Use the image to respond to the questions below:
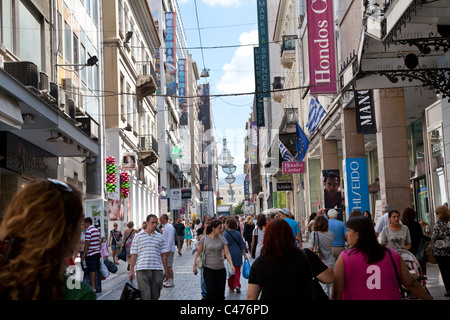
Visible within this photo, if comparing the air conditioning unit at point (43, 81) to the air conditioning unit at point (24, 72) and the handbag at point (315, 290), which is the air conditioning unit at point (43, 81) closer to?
the air conditioning unit at point (24, 72)

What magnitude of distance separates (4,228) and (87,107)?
25.0 meters

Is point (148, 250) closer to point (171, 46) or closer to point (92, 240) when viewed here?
point (92, 240)

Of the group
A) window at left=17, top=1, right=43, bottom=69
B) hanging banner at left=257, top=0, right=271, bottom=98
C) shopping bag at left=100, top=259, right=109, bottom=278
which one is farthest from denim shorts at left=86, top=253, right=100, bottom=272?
hanging banner at left=257, top=0, right=271, bottom=98

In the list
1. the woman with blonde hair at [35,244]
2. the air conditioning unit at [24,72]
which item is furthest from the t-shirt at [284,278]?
the air conditioning unit at [24,72]

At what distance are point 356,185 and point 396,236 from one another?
10021mm

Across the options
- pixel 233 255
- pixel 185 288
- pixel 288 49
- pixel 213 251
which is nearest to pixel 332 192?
pixel 185 288

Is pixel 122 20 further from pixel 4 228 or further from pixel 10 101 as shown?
pixel 4 228

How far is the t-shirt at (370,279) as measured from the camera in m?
5.16

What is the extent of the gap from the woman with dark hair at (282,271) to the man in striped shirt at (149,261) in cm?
494

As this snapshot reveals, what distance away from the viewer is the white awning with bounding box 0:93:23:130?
1364cm

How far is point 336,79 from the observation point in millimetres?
22703

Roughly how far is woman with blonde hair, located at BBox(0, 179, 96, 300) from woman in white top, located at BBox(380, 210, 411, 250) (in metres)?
9.37

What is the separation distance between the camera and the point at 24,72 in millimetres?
16172
